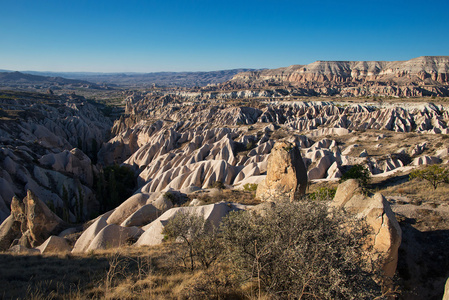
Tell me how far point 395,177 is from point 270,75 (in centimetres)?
15926

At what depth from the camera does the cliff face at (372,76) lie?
103 meters

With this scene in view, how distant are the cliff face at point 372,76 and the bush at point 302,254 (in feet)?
365

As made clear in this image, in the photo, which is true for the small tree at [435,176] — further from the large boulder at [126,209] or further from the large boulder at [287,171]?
the large boulder at [126,209]

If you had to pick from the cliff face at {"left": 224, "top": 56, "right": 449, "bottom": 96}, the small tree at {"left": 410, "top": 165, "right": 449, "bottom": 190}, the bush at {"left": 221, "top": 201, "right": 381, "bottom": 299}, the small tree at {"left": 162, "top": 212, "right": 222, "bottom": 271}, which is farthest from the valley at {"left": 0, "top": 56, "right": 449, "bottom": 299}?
the cliff face at {"left": 224, "top": 56, "right": 449, "bottom": 96}

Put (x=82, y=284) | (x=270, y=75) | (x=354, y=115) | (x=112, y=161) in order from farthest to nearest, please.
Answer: (x=270, y=75), (x=354, y=115), (x=112, y=161), (x=82, y=284)

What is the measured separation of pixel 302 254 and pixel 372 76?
152m

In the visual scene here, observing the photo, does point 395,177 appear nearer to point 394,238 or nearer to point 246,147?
point 394,238

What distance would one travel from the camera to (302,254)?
153 inches

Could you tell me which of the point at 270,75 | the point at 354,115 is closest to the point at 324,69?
the point at 270,75

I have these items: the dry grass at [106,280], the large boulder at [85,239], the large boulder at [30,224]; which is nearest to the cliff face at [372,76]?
the large boulder at [85,239]

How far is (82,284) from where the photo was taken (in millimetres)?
5691

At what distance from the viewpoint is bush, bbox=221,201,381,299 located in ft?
12.3

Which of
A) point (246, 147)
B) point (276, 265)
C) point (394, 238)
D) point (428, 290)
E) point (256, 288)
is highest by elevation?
point (276, 265)

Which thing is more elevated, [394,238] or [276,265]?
[276,265]
